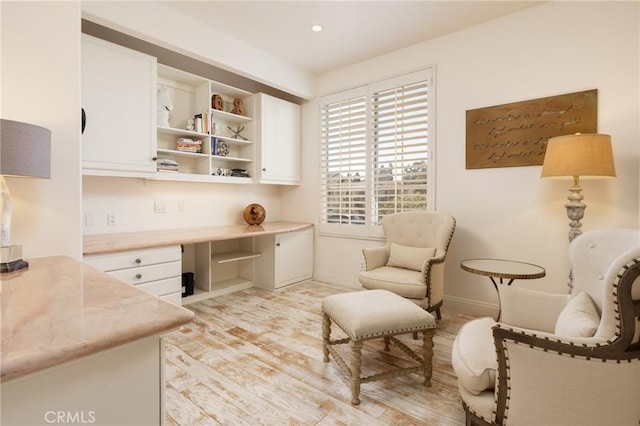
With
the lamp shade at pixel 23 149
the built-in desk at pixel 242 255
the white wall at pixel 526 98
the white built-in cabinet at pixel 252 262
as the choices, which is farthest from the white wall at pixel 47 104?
the white wall at pixel 526 98

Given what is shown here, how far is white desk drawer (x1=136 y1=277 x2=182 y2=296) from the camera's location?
2488 mm

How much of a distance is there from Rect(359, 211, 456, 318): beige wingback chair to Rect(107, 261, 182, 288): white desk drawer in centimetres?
162

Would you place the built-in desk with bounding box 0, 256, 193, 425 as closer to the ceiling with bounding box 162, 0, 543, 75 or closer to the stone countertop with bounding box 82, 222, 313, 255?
the stone countertop with bounding box 82, 222, 313, 255

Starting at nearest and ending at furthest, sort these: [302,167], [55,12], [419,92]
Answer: [55,12] < [419,92] < [302,167]

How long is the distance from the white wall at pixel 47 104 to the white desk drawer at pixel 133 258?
16.7 inches

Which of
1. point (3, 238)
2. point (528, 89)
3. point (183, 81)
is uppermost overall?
point (183, 81)

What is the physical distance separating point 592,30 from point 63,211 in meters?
3.96

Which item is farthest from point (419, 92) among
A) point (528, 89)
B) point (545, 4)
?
point (545, 4)

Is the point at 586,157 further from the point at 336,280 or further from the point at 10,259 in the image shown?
the point at 10,259

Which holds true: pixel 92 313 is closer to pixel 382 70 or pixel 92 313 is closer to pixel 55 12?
pixel 55 12

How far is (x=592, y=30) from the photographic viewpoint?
240cm

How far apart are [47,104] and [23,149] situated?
0.59 metres

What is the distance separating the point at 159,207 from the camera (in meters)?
3.21

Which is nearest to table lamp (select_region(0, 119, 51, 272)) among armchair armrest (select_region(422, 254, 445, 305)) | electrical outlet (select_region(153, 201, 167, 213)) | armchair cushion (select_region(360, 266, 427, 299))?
electrical outlet (select_region(153, 201, 167, 213))
